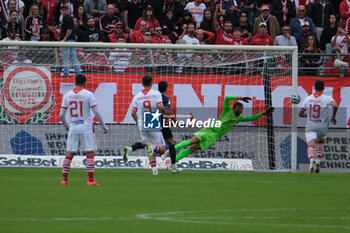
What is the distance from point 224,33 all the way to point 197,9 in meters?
Answer: 1.71

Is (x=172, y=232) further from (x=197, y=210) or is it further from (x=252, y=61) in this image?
(x=252, y=61)

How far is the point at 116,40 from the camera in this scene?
78.4ft

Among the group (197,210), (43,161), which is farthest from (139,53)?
(197,210)

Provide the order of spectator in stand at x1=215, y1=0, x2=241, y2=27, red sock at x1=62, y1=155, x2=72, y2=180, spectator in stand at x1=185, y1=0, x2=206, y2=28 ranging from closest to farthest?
red sock at x1=62, y1=155, x2=72, y2=180, spectator in stand at x1=215, y1=0, x2=241, y2=27, spectator in stand at x1=185, y1=0, x2=206, y2=28

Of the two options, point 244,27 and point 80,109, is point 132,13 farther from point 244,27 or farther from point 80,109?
point 80,109

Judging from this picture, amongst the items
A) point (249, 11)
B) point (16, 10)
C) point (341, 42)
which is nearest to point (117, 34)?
point (16, 10)

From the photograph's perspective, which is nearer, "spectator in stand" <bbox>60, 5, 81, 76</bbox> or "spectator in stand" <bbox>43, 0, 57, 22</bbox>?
"spectator in stand" <bbox>60, 5, 81, 76</bbox>

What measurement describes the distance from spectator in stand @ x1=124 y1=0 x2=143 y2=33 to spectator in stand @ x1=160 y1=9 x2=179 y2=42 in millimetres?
861

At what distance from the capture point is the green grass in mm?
8922

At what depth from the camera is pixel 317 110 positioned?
19672 mm

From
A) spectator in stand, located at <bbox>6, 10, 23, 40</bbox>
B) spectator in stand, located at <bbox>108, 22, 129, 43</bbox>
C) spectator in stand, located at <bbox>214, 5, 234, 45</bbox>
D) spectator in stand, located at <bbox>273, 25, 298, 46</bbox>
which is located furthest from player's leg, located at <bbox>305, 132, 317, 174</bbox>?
spectator in stand, located at <bbox>6, 10, 23, 40</bbox>

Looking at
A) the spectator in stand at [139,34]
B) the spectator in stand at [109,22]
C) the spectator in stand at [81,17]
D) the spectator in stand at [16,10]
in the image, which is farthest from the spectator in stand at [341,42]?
the spectator in stand at [16,10]

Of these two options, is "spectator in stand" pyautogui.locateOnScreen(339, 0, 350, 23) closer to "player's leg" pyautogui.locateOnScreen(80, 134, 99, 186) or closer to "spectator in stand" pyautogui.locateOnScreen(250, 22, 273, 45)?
"spectator in stand" pyautogui.locateOnScreen(250, 22, 273, 45)

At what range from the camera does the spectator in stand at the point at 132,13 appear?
2536 cm
